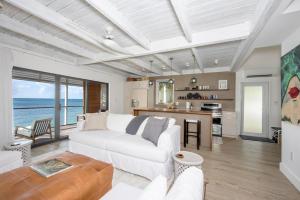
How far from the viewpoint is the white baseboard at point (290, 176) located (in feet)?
6.88

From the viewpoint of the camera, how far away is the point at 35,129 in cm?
376

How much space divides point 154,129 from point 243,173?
1.78m

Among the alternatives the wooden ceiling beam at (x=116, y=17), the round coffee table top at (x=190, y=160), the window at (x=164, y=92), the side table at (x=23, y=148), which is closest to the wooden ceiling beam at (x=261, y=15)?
the wooden ceiling beam at (x=116, y=17)

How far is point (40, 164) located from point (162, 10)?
2571 millimetres

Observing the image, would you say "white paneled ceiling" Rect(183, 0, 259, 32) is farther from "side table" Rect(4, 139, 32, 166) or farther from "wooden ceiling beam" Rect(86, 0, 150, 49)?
"side table" Rect(4, 139, 32, 166)

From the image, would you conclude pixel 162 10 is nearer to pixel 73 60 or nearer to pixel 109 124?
pixel 109 124

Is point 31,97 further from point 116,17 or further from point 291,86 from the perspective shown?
point 291,86

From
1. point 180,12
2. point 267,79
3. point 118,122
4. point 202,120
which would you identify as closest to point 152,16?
point 180,12

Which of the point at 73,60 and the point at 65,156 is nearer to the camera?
the point at 65,156

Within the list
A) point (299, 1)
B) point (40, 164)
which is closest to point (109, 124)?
point (40, 164)

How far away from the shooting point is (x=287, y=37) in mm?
2373

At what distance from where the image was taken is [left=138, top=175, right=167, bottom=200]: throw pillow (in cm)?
77

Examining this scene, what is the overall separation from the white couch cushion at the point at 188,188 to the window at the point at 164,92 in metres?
5.62

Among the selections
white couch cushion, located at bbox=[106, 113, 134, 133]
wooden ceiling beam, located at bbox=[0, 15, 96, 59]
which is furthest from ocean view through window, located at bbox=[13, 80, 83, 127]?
white couch cushion, located at bbox=[106, 113, 134, 133]
